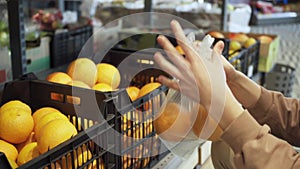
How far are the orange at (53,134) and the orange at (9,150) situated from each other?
8cm

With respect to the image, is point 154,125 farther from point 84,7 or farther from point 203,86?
point 84,7

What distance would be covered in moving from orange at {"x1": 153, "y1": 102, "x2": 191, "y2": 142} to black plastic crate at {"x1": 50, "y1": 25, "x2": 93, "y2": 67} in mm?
1079

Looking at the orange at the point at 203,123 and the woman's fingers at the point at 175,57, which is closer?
the woman's fingers at the point at 175,57

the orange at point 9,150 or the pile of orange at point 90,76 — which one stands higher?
the pile of orange at point 90,76

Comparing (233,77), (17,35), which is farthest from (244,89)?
(17,35)

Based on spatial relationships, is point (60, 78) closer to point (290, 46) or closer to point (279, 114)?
point (279, 114)

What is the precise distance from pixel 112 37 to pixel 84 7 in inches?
48.5

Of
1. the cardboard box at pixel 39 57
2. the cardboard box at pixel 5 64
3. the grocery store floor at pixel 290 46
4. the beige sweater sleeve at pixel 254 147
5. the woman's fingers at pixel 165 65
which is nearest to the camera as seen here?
the woman's fingers at pixel 165 65

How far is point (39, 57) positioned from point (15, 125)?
986 millimetres

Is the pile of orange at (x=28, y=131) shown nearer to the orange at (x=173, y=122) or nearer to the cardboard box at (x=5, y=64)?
the orange at (x=173, y=122)

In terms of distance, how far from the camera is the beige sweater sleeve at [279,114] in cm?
A: 115

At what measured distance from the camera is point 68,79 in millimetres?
1209

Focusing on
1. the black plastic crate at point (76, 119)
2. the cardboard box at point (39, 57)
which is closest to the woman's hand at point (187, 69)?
the black plastic crate at point (76, 119)

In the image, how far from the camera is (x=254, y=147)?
0.81 metres
